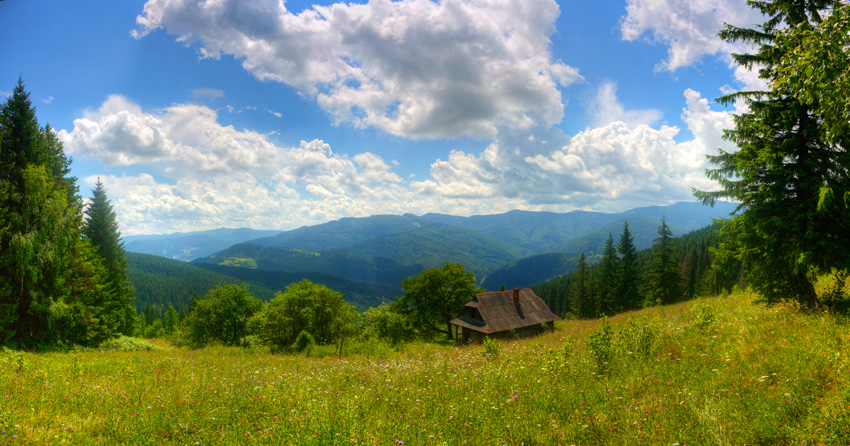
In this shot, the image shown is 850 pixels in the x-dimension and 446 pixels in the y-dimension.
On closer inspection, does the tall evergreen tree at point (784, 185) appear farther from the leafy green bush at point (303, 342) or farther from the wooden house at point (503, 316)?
the leafy green bush at point (303, 342)

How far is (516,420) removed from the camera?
5.24 meters

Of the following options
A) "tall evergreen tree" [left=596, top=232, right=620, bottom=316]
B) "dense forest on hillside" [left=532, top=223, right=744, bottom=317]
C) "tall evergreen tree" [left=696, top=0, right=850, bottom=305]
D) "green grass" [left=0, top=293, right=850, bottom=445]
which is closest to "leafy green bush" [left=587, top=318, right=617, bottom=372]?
"green grass" [left=0, top=293, right=850, bottom=445]

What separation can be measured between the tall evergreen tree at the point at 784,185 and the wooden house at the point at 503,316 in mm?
23077

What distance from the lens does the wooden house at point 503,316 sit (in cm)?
3284

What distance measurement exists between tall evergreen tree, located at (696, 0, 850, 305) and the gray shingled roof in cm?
2371

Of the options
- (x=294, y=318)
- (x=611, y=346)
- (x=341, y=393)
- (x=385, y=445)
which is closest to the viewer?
(x=385, y=445)

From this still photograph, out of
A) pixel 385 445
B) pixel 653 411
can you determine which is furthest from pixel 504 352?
pixel 385 445

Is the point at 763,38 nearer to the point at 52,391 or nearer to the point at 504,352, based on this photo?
the point at 504,352

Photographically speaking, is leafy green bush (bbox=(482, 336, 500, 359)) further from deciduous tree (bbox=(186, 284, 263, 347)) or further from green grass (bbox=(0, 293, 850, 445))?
deciduous tree (bbox=(186, 284, 263, 347))

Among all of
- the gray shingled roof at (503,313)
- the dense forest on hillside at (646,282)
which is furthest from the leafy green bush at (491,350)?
the dense forest on hillside at (646,282)

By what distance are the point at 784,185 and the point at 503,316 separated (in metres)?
27.1

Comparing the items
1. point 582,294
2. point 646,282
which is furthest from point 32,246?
point 646,282

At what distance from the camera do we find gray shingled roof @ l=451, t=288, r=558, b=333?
33.1 m

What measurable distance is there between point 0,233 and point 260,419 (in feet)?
57.2
